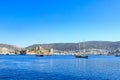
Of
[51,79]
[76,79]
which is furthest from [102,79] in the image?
[51,79]

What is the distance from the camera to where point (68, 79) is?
70.5 m

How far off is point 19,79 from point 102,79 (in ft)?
72.0

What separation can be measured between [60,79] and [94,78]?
9482 millimetres

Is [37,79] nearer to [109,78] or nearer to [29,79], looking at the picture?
[29,79]

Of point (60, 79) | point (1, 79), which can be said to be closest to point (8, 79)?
point (1, 79)

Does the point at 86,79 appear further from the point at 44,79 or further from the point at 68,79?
the point at 44,79

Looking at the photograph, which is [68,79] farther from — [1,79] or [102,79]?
[1,79]

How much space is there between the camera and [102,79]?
234ft

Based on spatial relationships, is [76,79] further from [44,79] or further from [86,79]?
[44,79]

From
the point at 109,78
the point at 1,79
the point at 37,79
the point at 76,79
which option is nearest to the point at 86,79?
the point at 76,79

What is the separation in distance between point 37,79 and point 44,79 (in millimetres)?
1878

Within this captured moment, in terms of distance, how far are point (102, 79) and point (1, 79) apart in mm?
26609

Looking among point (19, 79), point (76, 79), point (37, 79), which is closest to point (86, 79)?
point (76, 79)

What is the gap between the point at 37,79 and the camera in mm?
71188
